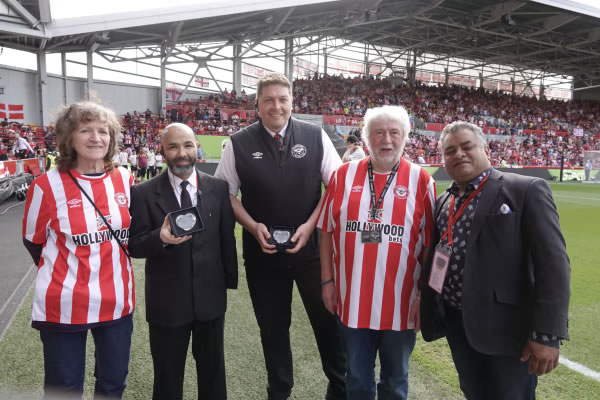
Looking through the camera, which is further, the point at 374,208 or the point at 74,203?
the point at 374,208

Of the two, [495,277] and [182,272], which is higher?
[495,277]

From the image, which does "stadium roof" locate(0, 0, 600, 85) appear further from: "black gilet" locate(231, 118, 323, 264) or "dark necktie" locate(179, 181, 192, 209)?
"dark necktie" locate(179, 181, 192, 209)

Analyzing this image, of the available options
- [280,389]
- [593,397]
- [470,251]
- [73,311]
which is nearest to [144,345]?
[280,389]

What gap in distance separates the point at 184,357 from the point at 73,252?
0.75 metres

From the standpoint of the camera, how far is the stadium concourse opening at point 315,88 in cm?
322

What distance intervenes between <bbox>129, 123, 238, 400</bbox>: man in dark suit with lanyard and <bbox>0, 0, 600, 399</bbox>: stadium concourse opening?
23.1 inches

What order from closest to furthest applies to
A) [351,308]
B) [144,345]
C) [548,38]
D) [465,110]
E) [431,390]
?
[351,308]
[431,390]
[144,345]
[548,38]
[465,110]

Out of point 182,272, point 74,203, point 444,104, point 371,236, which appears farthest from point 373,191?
point 444,104

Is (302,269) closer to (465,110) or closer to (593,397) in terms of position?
(593,397)

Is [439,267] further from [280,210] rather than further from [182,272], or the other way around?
[182,272]

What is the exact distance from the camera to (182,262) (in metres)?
1.93

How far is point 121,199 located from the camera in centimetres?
189

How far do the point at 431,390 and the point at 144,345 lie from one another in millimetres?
2118

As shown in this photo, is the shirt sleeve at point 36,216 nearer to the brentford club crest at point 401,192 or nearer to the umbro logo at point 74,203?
the umbro logo at point 74,203
